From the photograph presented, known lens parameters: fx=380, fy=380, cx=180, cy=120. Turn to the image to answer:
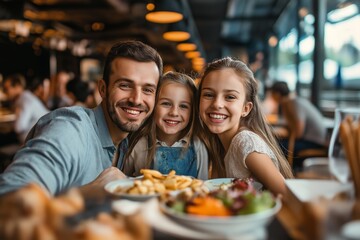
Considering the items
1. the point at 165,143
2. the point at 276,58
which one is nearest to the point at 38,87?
the point at 165,143

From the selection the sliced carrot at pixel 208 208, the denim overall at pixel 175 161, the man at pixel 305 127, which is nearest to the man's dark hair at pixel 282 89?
the man at pixel 305 127

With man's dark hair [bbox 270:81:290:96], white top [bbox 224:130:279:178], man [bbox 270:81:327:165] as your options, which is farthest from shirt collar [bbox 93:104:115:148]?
man's dark hair [bbox 270:81:290:96]

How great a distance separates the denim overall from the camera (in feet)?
6.79

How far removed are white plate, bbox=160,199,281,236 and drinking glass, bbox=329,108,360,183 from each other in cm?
37

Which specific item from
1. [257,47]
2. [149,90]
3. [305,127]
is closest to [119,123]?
[149,90]

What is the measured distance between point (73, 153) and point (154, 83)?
0.56 metres

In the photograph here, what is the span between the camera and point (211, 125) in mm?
1907

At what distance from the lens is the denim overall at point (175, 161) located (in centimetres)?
207

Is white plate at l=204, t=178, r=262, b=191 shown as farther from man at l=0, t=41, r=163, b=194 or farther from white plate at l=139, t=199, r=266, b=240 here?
white plate at l=139, t=199, r=266, b=240

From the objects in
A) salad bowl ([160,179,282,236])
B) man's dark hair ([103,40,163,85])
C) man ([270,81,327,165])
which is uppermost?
man's dark hair ([103,40,163,85])

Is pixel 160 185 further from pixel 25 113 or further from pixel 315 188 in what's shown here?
pixel 25 113

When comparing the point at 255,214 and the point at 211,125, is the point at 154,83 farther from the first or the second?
the point at 255,214

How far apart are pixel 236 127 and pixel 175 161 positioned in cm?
38

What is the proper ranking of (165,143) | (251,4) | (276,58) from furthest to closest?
(276,58) → (251,4) → (165,143)
